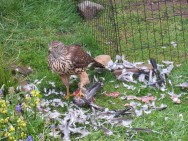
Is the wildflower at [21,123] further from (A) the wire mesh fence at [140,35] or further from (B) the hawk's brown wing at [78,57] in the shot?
(A) the wire mesh fence at [140,35]

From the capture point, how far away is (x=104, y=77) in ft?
21.1

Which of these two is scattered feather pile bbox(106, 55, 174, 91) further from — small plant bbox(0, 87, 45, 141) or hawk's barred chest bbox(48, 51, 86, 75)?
small plant bbox(0, 87, 45, 141)

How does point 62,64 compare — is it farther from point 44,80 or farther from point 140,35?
point 140,35

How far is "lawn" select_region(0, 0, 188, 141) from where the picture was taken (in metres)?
4.60

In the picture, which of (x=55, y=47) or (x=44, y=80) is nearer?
(x=55, y=47)

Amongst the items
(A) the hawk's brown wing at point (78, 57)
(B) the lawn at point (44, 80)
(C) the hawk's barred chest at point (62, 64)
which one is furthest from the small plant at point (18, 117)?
(A) the hawk's brown wing at point (78, 57)

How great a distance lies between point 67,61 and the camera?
568 cm

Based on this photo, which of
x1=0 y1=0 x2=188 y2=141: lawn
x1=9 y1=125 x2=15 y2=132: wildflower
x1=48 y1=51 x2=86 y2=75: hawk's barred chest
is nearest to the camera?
x1=9 y1=125 x2=15 y2=132: wildflower

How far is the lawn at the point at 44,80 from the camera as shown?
4.60 meters

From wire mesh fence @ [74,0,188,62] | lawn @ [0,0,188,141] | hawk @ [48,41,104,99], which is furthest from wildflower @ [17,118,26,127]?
wire mesh fence @ [74,0,188,62]

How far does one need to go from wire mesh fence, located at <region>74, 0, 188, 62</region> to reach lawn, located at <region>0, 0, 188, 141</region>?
238mm

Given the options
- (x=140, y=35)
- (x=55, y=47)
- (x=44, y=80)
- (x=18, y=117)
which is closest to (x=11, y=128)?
(x=18, y=117)

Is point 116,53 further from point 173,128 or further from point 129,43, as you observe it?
point 173,128

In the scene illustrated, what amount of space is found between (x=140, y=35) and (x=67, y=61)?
6.95 ft
